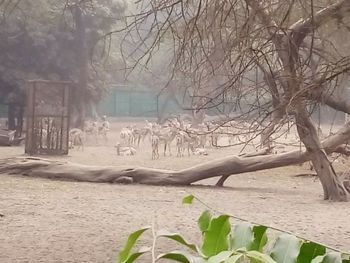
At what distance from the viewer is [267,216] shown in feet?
32.3

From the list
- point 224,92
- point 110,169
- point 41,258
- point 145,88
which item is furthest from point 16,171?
point 145,88

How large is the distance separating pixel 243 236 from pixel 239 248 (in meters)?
0.07

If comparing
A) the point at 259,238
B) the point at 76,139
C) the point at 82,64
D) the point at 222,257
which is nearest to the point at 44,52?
the point at 82,64

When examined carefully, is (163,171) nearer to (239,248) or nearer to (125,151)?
(125,151)

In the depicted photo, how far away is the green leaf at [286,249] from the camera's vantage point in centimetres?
113

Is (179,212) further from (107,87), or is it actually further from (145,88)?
(145,88)

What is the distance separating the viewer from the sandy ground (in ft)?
23.4

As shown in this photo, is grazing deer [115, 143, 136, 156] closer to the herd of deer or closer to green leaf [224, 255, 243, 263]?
the herd of deer

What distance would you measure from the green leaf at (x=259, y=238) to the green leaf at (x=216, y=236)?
53mm

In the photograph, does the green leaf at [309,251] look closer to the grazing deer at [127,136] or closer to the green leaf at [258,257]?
the green leaf at [258,257]

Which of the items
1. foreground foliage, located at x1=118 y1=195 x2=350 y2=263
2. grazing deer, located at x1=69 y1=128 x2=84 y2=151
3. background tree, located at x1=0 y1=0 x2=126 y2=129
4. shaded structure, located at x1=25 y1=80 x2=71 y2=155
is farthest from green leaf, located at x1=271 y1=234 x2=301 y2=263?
background tree, located at x1=0 y1=0 x2=126 y2=129

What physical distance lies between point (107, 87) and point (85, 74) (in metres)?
2.97

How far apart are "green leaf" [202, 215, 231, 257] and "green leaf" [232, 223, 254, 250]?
0.02 metres

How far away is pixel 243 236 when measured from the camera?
123cm
